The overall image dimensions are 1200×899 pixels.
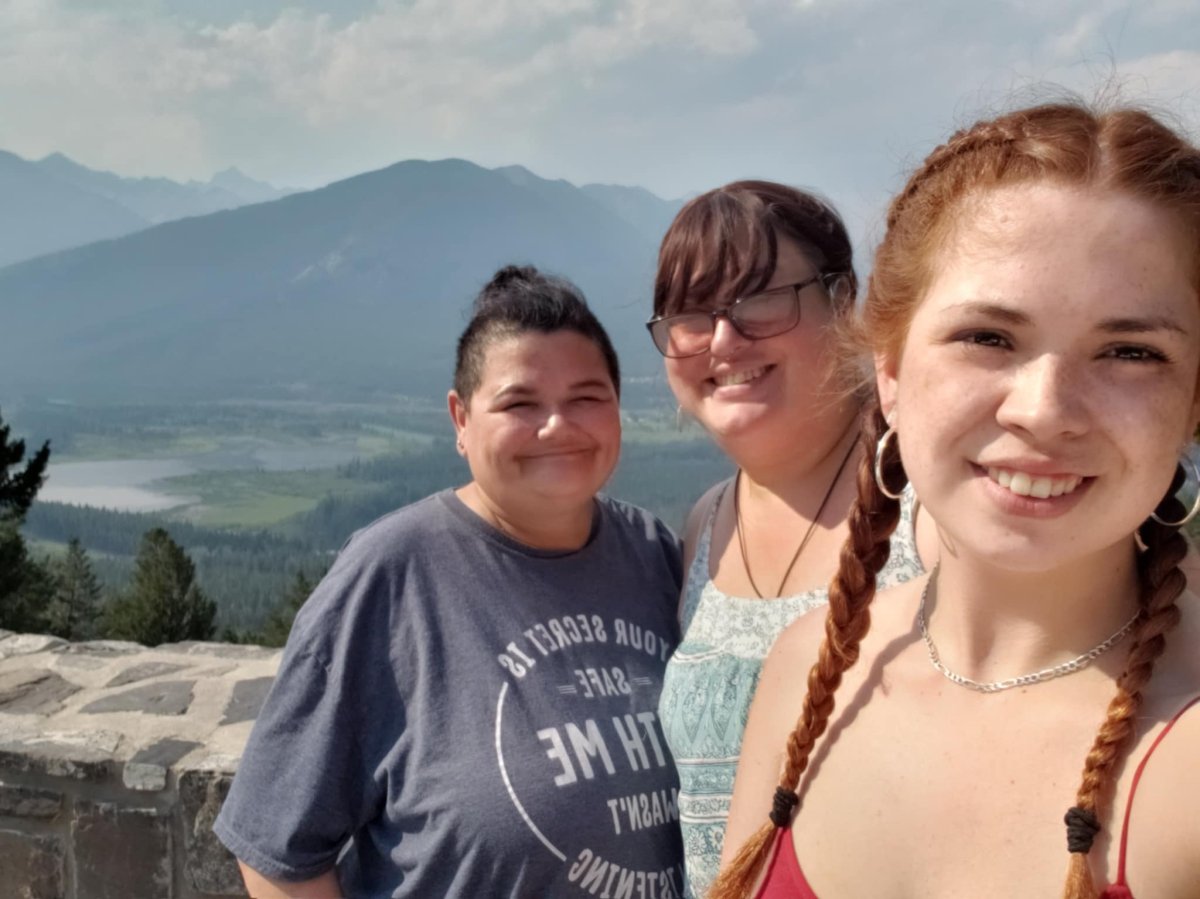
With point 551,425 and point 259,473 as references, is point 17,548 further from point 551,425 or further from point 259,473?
point 259,473

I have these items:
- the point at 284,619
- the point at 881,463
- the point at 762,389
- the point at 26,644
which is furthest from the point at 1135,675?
the point at 284,619

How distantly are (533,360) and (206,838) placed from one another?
65.8 inches

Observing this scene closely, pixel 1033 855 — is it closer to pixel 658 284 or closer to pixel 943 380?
pixel 943 380

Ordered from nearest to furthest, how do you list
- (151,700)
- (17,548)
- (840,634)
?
(840,634)
(151,700)
(17,548)

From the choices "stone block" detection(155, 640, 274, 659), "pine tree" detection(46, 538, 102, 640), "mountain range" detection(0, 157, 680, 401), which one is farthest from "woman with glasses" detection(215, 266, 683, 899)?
"mountain range" detection(0, 157, 680, 401)

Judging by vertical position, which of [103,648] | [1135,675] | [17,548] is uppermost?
[1135,675]

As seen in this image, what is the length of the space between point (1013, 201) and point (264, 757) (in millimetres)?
1515

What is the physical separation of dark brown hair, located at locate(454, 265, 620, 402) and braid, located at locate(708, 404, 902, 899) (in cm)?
80

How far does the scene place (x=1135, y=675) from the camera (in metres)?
0.99

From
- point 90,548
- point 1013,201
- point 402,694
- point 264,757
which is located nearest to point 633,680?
point 402,694

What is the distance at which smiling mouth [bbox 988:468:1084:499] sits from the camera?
96 cm

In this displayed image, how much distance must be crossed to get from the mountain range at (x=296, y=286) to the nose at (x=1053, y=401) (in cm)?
10979

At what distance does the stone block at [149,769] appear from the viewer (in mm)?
2736

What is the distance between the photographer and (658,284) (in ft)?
A: 6.80
